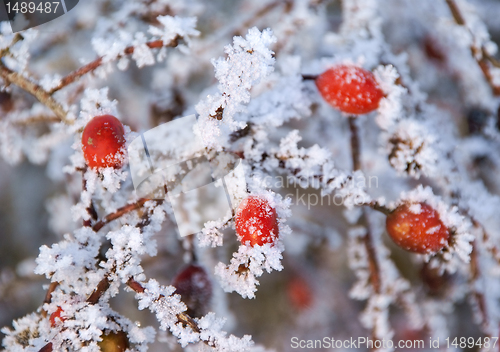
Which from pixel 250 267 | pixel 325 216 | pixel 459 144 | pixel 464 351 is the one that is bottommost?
pixel 464 351

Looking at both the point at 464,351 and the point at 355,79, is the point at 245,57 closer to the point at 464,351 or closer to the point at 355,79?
the point at 355,79

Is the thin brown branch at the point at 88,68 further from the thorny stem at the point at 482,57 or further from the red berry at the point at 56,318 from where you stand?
the thorny stem at the point at 482,57

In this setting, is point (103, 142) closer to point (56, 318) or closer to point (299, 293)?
point (56, 318)

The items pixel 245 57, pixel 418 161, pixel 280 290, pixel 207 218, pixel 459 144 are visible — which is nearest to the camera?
pixel 245 57

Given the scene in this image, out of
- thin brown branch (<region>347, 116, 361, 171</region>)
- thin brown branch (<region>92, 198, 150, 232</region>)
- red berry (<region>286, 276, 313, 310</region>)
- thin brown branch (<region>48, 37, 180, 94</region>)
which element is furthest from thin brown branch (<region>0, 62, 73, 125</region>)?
red berry (<region>286, 276, 313, 310</region>)

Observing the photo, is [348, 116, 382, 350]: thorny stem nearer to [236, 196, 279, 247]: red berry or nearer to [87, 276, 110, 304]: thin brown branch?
[236, 196, 279, 247]: red berry

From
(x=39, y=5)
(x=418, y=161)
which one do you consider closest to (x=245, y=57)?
(x=418, y=161)

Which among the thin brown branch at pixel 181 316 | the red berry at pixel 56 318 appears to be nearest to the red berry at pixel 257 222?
the thin brown branch at pixel 181 316
